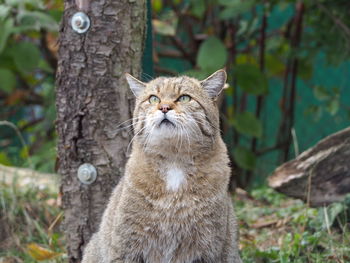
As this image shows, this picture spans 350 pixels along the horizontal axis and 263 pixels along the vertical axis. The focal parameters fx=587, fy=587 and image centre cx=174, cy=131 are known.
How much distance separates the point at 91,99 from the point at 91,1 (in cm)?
59

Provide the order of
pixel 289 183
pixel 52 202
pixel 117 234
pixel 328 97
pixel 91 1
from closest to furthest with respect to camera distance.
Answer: pixel 117 234 < pixel 91 1 < pixel 289 183 < pixel 52 202 < pixel 328 97

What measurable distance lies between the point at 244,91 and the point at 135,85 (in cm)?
261

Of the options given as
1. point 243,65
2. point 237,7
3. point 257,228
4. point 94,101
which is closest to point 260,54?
point 243,65

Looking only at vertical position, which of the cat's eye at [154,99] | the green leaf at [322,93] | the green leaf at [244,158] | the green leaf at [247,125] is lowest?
the green leaf at [244,158]

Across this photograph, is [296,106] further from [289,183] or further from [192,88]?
[192,88]

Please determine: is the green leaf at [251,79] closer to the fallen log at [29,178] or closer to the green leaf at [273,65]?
the green leaf at [273,65]

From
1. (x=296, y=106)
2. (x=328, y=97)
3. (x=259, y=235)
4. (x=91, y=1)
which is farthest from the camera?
(x=296, y=106)

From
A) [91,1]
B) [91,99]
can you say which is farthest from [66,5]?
[91,99]

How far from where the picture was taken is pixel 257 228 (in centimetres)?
444

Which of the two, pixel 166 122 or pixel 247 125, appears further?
pixel 247 125

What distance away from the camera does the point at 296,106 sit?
22.6ft

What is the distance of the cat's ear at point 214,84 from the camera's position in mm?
3199

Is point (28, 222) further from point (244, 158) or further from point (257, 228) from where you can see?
point (244, 158)

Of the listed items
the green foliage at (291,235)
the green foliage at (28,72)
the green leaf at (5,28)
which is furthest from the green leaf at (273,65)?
the green leaf at (5,28)
